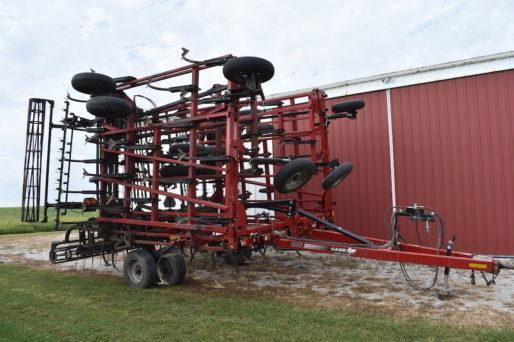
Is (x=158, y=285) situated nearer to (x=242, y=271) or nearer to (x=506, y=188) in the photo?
(x=242, y=271)

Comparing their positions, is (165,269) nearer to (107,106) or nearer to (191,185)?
(191,185)

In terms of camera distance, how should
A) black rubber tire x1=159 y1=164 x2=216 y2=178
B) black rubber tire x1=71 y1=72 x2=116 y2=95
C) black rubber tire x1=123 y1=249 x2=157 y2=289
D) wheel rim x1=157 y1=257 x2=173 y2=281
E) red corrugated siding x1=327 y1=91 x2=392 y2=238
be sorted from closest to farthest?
black rubber tire x1=123 y1=249 x2=157 y2=289
wheel rim x1=157 y1=257 x2=173 y2=281
black rubber tire x1=71 y1=72 x2=116 y2=95
black rubber tire x1=159 y1=164 x2=216 y2=178
red corrugated siding x1=327 y1=91 x2=392 y2=238

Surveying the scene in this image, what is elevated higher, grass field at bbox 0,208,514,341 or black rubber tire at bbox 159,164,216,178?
black rubber tire at bbox 159,164,216,178

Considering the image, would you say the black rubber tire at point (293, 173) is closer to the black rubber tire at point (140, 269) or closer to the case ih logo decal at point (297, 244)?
the case ih logo decal at point (297, 244)

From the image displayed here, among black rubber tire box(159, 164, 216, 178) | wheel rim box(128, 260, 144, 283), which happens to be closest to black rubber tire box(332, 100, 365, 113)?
black rubber tire box(159, 164, 216, 178)

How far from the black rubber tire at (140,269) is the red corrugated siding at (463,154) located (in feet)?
17.5

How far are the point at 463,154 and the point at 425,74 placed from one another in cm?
179

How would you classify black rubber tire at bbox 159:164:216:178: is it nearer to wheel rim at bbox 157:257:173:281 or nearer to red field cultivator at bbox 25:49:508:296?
red field cultivator at bbox 25:49:508:296

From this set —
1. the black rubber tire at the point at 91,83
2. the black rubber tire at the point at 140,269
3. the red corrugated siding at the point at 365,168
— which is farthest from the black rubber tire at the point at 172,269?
the red corrugated siding at the point at 365,168

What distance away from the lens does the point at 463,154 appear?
8.06 meters

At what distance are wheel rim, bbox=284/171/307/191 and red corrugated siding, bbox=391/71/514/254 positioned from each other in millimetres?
3947

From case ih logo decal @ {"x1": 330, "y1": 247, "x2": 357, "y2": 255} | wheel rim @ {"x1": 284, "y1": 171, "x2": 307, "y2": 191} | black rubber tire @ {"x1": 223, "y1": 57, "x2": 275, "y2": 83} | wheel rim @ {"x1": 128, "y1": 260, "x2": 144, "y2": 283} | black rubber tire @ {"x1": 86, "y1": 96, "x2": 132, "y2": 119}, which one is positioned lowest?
wheel rim @ {"x1": 128, "y1": 260, "x2": 144, "y2": 283}

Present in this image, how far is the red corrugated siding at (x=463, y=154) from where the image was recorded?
25.4 ft

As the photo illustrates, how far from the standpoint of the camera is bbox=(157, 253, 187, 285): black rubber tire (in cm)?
597
